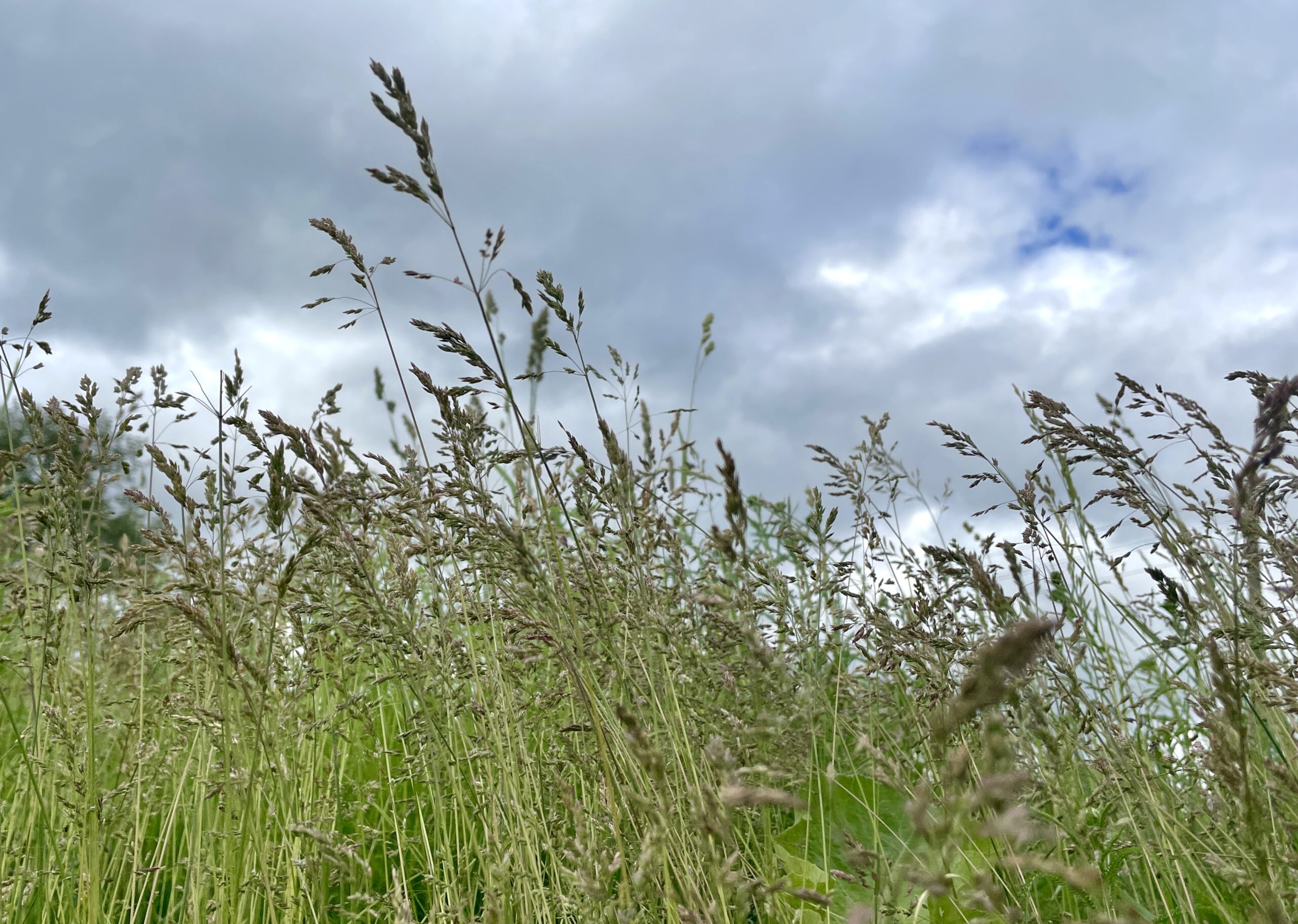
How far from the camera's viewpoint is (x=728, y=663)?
89.4 inches

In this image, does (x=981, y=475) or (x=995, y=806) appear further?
(x=981, y=475)

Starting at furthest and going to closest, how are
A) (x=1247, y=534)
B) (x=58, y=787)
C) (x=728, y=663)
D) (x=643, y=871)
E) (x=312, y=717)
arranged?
(x=312, y=717)
(x=58, y=787)
(x=728, y=663)
(x=1247, y=534)
(x=643, y=871)

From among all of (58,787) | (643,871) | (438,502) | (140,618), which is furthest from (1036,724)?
(58,787)

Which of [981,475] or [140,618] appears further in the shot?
[981,475]

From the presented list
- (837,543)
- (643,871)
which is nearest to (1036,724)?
(643,871)

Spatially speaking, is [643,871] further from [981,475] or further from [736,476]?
[981,475]

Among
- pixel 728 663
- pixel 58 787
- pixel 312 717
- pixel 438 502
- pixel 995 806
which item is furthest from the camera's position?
pixel 312 717

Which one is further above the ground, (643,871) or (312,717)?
(312,717)

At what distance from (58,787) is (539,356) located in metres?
2.01

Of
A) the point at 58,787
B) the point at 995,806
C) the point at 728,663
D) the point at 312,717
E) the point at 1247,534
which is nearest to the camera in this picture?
the point at 995,806

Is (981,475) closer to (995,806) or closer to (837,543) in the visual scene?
(837,543)

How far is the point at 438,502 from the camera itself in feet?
6.71

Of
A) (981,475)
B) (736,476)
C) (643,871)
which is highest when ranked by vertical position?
Result: (981,475)

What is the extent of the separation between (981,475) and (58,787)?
286 centimetres
